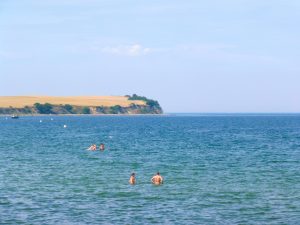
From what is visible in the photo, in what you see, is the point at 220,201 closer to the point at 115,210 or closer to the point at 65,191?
the point at 115,210

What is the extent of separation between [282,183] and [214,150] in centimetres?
3716

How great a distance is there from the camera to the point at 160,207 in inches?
1539

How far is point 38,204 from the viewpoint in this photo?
3956 centimetres

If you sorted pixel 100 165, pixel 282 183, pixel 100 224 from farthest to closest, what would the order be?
pixel 100 165
pixel 282 183
pixel 100 224

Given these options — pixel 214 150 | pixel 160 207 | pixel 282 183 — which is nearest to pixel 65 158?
pixel 214 150

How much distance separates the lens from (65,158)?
7269 cm

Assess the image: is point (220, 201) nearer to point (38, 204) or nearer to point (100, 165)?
point (38, 204)

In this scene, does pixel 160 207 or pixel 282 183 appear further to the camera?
pixel 282 183

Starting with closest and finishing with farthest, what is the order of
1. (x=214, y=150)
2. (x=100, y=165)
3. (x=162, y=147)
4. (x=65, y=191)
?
(x=65, y=191)
(x=100, y=165)
(x=214, y=150)
(x=162, y=147)

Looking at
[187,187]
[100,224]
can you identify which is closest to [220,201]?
[187,187]

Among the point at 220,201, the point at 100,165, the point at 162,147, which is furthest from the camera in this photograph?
A: the point at 162,147

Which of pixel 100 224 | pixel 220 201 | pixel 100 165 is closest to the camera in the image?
pixel 100 224

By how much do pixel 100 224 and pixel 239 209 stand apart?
9.17 m

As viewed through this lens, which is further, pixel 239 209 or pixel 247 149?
pixel 247 149
